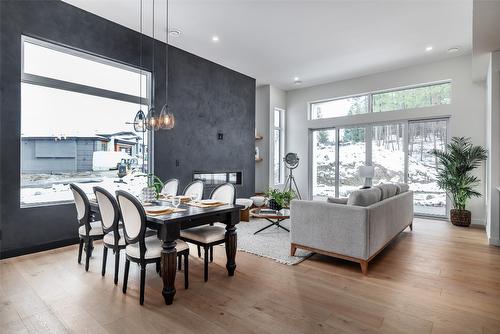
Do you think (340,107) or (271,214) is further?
(340,107)

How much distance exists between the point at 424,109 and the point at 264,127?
3681 mm

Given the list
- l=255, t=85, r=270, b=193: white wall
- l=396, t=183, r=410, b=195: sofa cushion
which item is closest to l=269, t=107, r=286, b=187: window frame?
l=255, t=85, r=270, b=193: white wall

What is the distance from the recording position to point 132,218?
2.32 m

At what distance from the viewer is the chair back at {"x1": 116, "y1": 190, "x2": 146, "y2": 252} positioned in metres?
2.23

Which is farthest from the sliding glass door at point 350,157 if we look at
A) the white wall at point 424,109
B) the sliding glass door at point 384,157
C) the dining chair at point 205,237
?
the dining chair at point 205,237

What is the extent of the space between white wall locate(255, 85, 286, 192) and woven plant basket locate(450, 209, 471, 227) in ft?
13.1

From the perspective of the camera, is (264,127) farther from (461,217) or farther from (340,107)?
(461,217)

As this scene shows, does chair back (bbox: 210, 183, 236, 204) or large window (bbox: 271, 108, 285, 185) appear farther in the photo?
large window (bbox: 271, 108, 285, 185)

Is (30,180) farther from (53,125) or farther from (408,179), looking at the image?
(408,179)

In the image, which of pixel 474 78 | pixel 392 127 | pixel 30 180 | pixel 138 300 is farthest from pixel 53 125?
pixel 474 78

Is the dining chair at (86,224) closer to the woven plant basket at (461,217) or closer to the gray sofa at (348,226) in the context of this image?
the gray sofa at (348,226)

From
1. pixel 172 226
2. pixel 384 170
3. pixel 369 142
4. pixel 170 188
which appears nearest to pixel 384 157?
pixel 384 170

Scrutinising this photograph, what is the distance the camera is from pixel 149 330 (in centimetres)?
190

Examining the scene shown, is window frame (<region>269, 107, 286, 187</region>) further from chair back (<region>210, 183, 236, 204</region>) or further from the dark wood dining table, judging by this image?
the dark wood dining table
